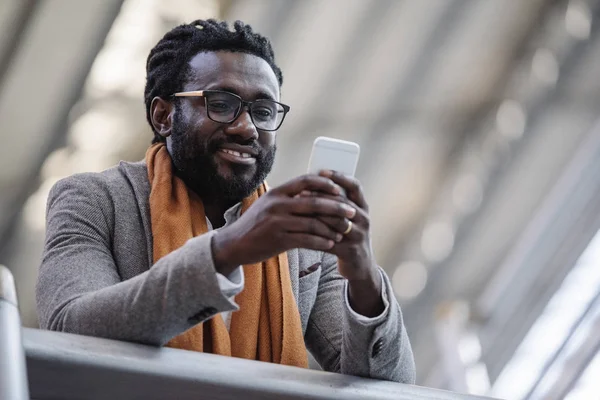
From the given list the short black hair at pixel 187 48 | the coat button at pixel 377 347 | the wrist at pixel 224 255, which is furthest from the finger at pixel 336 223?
the short black hair at pixel 187 48

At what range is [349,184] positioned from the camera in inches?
65.8

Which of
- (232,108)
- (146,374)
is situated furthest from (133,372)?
(232,108)

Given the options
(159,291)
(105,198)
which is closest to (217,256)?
(159,291)

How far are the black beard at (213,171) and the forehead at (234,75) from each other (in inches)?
4.3

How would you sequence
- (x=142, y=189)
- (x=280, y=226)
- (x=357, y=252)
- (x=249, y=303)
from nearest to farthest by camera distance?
(x=280, y=226) < (x=357, y=252) < (x=249, y=303) < (x=142, y=189)

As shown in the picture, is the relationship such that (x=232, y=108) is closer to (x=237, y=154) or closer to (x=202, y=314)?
(x=237, y=154)

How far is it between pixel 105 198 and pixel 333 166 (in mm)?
546

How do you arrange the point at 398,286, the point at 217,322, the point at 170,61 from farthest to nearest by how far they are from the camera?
1. the point at 398,286
2. the point at 170,61
3. the point at 217,322

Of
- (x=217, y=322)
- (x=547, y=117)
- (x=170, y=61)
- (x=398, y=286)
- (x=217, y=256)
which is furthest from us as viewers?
(x=398, y=286)

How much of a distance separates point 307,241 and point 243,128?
58 centimetres

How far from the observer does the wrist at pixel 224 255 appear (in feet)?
5.32

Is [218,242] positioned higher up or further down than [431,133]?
higher up

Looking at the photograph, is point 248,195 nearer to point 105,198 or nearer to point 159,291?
point 105,198

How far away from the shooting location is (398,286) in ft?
30.7
